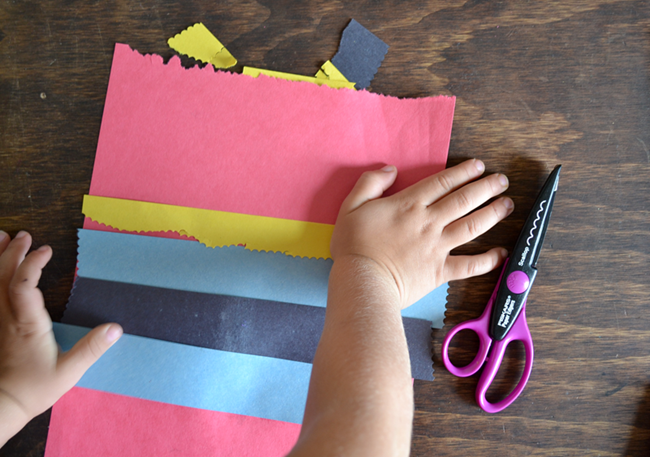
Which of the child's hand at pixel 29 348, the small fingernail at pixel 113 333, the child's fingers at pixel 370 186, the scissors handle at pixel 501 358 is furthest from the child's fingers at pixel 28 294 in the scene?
the scissors handle at pixel 501 358

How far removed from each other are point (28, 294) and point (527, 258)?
835mm

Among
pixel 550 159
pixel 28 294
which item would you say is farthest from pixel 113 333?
pixel 550 159

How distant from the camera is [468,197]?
0.62 metres

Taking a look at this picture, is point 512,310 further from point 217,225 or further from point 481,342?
point 217,225

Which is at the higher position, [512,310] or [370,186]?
[370,186]

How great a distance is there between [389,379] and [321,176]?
359 millimetres

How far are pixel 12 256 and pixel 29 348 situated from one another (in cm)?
17

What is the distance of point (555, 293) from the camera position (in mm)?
650

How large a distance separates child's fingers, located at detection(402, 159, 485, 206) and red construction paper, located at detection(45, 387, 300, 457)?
17.6 inches

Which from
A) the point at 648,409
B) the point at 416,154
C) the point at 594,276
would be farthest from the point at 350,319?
the point at 648,409

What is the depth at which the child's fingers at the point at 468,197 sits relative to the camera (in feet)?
2.03

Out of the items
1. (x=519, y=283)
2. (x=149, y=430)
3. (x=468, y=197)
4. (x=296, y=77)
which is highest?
(x=296, y=77)

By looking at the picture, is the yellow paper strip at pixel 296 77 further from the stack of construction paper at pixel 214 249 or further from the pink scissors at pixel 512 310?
the pink scissors at pixel 512 310

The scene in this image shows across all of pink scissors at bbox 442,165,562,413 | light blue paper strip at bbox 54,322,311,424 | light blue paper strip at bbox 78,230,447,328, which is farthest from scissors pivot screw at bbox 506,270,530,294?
light blue paper strip at bbox 54,322,311,424
